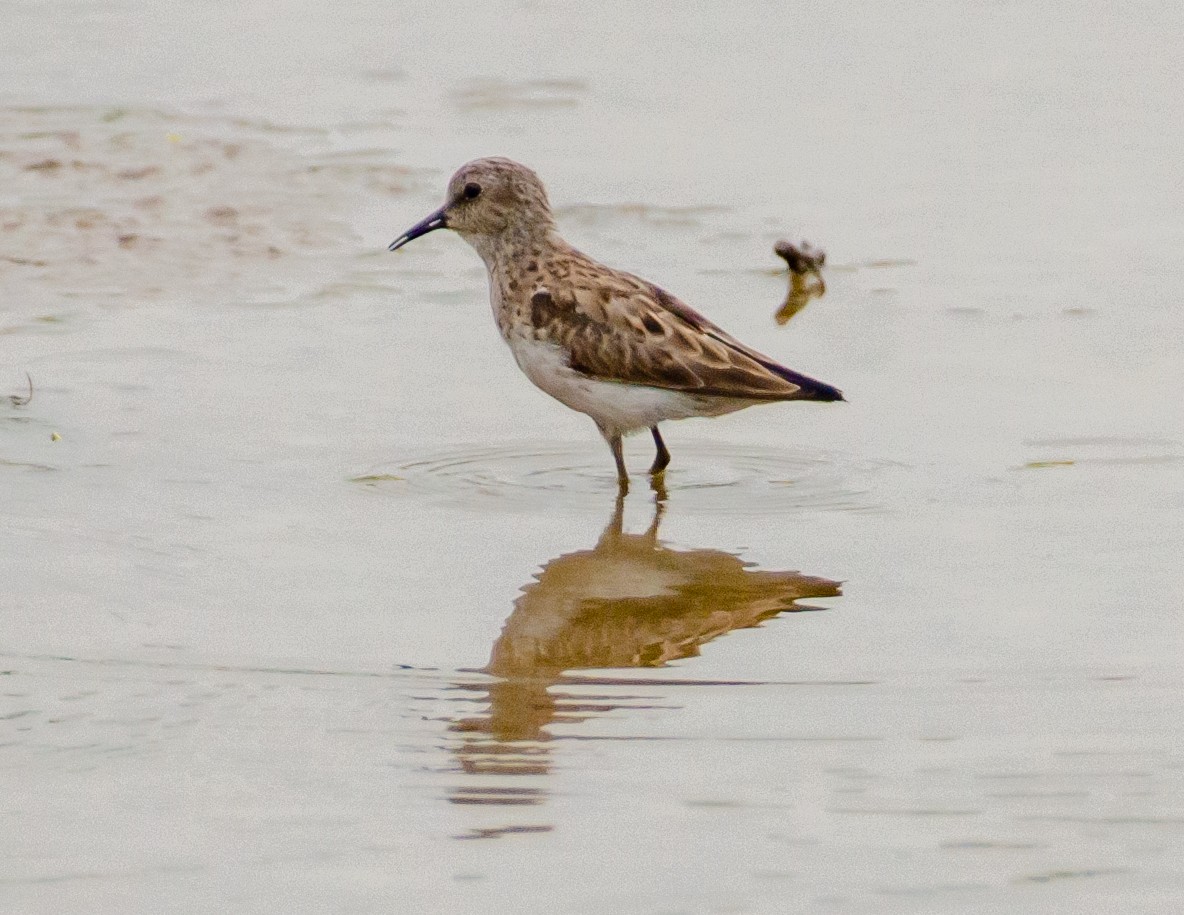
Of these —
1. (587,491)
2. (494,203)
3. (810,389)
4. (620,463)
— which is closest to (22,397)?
(494,203)

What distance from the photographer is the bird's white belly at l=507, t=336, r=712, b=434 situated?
8.08 meters

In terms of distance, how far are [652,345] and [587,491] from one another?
614 mm

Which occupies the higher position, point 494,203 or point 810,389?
point 494,203

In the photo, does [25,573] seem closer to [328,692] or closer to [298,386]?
[328,692]

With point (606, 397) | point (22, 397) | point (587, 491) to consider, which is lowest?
point (587, 491)

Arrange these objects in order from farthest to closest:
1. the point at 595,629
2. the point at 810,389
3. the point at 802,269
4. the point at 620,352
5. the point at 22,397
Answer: the point at 802,269, the point at 22,397, the point at 620,352, the point at 810,389, the point at 595,629

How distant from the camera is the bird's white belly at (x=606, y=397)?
26.5 ft

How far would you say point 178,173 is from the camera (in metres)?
11.9

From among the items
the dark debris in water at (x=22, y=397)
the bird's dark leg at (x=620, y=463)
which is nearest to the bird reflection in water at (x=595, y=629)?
the bird's dark leg at (x=620, y=463)

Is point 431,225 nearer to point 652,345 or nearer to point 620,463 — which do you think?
point 652,345

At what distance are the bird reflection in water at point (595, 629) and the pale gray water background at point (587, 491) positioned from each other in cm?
2

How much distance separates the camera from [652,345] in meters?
8.15

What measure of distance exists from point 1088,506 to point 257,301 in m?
4.11

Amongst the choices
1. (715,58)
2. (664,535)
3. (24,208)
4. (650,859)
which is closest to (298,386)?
(664,535)
